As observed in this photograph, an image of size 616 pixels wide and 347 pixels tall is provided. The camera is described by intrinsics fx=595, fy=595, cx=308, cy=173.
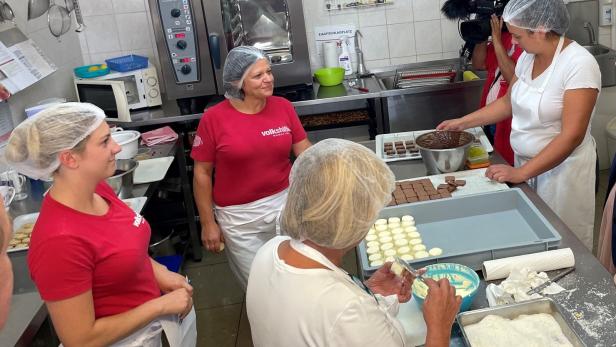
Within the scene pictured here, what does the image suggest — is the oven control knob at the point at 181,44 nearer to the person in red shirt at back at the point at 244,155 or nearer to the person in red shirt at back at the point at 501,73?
the person in red shirt at back at the point at 244,155

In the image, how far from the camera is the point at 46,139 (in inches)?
58.1

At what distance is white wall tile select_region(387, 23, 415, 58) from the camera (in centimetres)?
423

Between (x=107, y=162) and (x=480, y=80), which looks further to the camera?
(x=480, y=80)

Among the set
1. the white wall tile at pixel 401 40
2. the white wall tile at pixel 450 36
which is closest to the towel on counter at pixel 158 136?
the white wall tile at pixel 401 40

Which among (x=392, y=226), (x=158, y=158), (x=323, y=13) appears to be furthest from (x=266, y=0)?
(x=392, y=226)

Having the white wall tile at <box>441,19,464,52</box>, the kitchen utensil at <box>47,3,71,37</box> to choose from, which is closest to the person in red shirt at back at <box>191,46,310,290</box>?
the kitchen utensil at <box>47,3,71,37</box>

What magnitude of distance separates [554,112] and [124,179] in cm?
184

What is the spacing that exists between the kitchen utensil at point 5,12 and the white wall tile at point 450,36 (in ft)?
8.99

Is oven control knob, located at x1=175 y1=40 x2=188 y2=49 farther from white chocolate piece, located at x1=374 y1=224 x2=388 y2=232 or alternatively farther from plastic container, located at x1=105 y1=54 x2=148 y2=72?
white chocolate piece, located at x1=374 y1=224 x2=388 y2=232

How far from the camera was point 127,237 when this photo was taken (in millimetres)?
1594

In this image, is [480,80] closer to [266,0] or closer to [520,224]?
[266,0]

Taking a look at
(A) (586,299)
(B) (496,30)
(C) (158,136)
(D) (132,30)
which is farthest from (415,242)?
(D) (132,30)

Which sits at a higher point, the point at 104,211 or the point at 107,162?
the point at 107,162

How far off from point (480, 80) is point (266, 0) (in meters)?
1.42
